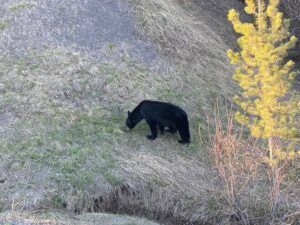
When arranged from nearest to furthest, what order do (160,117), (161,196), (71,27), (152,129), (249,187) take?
(249,187)
(161,196)
(160,117)
(152,129)
(71,27)

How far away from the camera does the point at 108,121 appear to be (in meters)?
15.9

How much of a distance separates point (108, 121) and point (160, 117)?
143 centimetres

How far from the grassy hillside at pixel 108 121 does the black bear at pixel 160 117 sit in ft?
0.97

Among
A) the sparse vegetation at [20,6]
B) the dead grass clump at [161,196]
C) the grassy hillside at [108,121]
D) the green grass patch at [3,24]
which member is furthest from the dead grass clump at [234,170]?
the sparse vegetation at [20,6]

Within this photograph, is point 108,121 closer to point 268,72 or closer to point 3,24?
point 268,72

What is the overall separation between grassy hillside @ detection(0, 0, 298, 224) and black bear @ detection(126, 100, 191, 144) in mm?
295

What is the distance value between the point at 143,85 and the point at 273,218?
241 inches

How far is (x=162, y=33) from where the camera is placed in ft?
67.0

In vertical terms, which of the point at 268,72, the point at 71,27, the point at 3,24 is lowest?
the point at 3,24

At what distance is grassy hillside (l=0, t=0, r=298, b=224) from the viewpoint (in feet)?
43.8

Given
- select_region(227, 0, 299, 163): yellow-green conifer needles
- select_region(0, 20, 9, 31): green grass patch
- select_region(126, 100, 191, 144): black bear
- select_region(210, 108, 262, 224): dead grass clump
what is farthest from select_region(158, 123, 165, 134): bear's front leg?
select_region(0, 20, 9, 31): green grass patch

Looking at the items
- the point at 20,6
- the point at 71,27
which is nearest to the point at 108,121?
the point at 71,27

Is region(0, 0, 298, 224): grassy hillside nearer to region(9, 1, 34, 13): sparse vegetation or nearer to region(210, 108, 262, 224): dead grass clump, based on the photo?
region(9, 1, 34, 13): sparse vegetation

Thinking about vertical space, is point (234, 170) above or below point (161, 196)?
above
